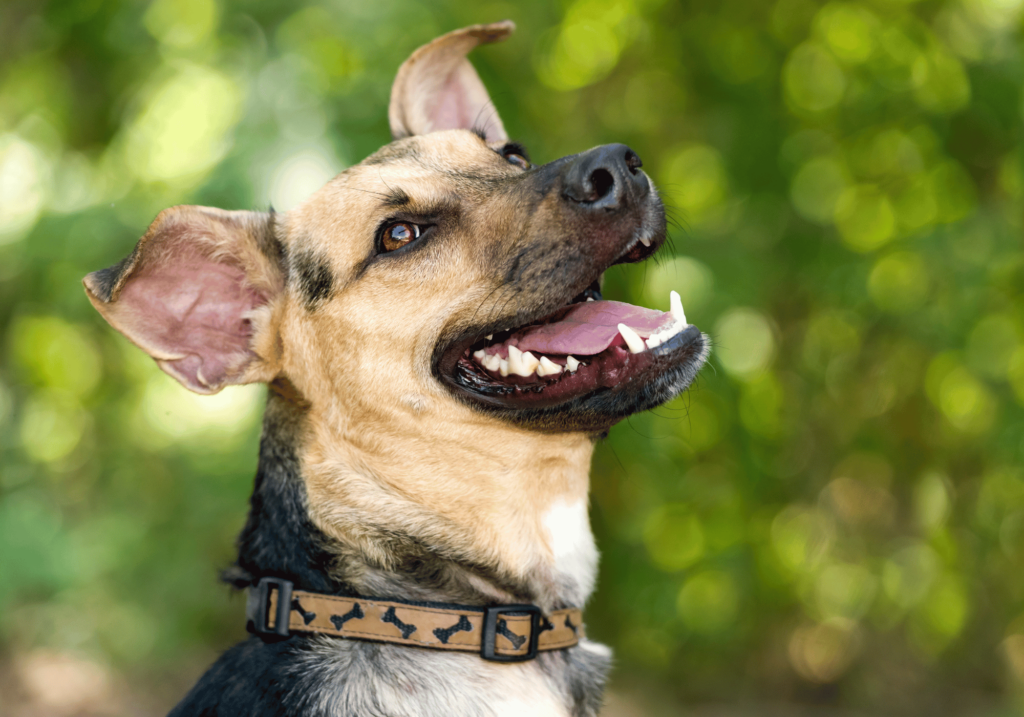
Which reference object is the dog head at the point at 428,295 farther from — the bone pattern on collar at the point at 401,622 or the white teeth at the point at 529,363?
the bone pattern on collar at the point at 401,622

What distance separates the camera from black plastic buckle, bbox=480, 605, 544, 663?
2.70 metres

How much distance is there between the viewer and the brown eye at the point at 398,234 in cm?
315

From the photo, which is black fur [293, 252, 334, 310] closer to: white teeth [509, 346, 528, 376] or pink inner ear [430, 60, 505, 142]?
white teeth [509, 346, 528, 376]

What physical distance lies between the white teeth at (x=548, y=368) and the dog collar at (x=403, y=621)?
839 millimetres

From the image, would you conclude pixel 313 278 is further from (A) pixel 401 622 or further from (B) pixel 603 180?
(A) pixel 401 622

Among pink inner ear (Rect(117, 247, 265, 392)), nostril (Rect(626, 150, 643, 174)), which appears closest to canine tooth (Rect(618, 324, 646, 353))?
nostril (Rect(626, 150, 643, 174))

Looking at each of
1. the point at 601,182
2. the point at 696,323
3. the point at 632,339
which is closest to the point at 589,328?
the point at 632,339

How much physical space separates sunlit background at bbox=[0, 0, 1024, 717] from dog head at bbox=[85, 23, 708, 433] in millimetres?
2055

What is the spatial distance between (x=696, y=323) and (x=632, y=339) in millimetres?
2824

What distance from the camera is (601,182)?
2.79 metres

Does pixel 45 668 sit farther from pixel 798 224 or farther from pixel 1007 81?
pixel 1007 81

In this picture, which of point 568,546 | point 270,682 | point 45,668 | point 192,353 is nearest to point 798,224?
point 568,546

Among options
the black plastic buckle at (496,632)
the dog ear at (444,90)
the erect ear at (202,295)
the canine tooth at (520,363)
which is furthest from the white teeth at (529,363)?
the dog ear at (444,90)

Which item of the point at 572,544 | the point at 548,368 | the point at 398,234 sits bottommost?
the point at 572,544
